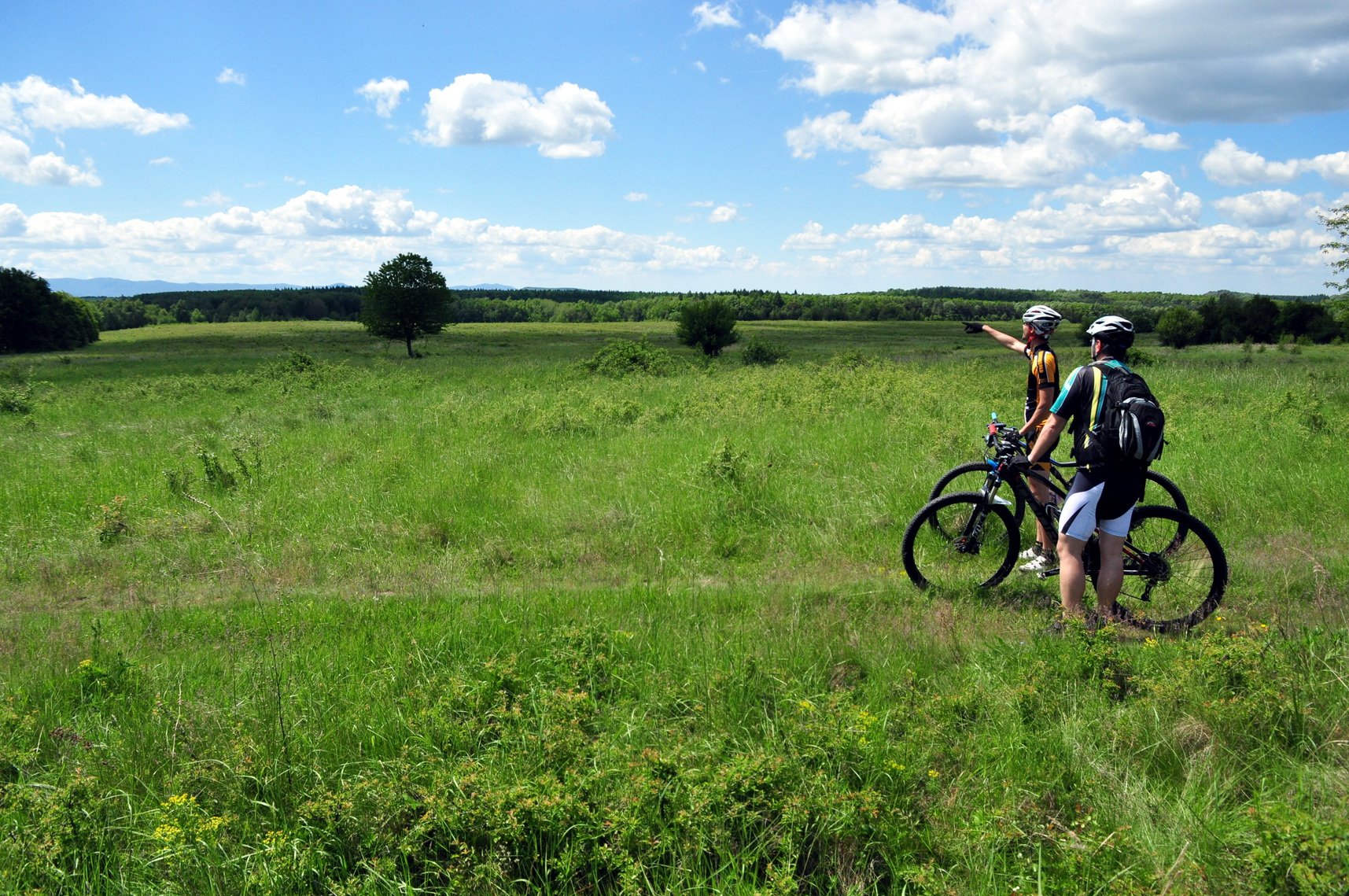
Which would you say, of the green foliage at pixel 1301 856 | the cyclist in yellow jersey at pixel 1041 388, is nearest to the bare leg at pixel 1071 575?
the cyclist in yellow jersey at pixel 1041 388

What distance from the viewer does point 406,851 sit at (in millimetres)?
3635

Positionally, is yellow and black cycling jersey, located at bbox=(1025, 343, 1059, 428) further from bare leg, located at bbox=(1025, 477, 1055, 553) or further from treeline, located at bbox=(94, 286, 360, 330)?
treeline, located at bbox=(94, 286, 360, 330)

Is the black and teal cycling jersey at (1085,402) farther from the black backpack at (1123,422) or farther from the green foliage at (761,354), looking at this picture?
the green foliage at (761,354)

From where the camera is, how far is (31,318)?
69.7 metres

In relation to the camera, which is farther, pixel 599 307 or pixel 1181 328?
pixel 599 307

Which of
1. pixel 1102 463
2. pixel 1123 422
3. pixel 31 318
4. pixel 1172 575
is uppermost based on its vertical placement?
pixel 31 318

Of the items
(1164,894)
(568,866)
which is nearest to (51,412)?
(568,866)

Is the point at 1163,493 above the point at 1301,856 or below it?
above

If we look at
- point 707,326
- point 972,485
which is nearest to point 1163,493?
point 972,485

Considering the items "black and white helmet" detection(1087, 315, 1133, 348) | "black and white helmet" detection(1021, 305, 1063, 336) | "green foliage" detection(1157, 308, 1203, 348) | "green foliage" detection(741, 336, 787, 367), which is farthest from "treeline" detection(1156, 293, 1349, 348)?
"black and white helmet" detection(1087, 315, 1133, 348)

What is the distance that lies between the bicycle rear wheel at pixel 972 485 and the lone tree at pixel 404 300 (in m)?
54.6

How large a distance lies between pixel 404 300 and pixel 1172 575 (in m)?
59.8

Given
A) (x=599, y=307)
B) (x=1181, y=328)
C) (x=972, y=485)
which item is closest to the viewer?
(x=972, y=485)

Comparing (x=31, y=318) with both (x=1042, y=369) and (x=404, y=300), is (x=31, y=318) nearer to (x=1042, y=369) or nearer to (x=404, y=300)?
(x=404, y=300)
